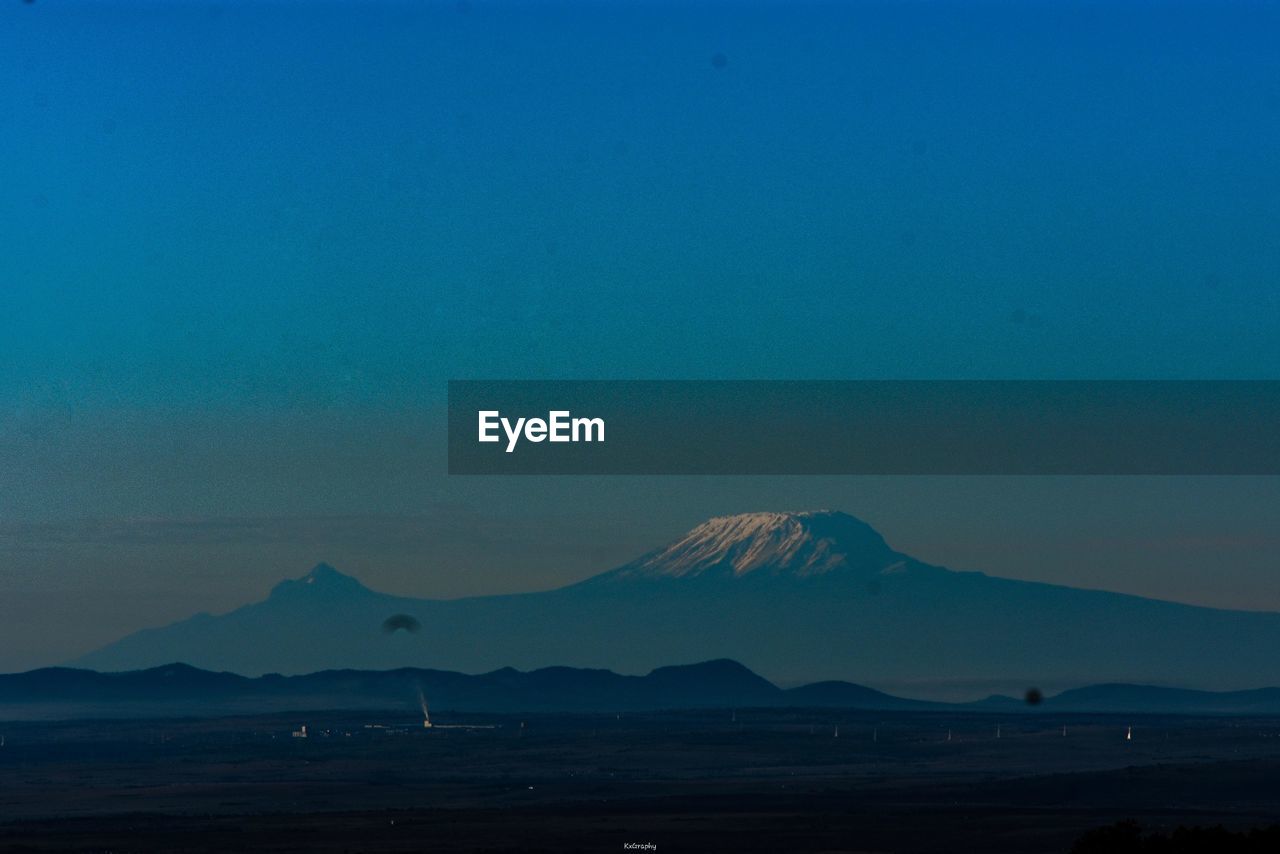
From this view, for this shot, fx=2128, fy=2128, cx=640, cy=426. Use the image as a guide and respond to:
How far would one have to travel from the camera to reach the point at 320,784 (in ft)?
643

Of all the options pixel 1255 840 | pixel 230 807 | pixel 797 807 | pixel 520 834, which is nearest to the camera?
pixel 1255 840

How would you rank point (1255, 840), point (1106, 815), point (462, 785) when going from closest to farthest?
point (1255, 840), point (1106, 815), point (462, 785)

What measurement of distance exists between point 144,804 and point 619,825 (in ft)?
173

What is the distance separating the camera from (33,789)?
639 ft

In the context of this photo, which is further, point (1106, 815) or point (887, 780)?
point (887, 780)

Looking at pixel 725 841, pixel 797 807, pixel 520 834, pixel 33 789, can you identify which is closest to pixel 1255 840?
pixel 725 841

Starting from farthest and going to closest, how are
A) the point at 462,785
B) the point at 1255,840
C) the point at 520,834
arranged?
the point at 462,785
the point at 520,834
the point at 1255,840

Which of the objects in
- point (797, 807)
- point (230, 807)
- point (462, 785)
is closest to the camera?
point (797, 807)

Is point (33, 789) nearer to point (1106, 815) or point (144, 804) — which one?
point (144, 804)

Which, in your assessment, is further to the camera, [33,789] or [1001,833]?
[33,789]

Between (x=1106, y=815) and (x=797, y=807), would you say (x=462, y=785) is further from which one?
(x=1106, y=815)

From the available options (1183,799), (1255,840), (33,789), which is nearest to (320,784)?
(33,789)

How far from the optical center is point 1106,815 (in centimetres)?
14075

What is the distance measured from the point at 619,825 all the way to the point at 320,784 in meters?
67.4
